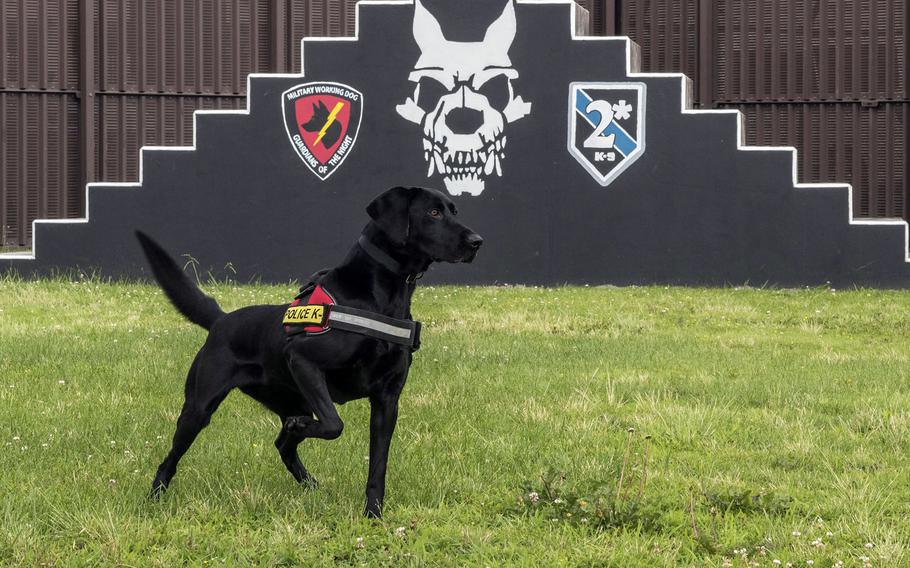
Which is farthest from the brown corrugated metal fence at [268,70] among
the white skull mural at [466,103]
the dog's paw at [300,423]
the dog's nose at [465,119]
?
the dog's paw at [300,423]

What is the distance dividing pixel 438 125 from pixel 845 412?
1054 cm

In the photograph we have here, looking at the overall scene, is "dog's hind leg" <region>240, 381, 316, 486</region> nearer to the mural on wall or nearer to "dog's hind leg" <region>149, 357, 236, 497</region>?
"dog's hind leg" <region>149, 357, 236, 497</region>

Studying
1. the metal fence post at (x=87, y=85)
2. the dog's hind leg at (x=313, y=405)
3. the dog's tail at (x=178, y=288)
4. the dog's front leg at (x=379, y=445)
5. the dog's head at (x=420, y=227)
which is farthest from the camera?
the metal fence post at (x=87, y=85)

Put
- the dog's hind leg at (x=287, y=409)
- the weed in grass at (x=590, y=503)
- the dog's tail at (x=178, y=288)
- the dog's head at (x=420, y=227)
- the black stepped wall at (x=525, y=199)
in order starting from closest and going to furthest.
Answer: the weed in grass at (x=590, y=503) < the dog's head at (x=420, y=227) < the dog's hind leg at (x=287, y=409) < the dog's tail at (x=178, y=288) < the black stepped wall at (x=525, y=199)

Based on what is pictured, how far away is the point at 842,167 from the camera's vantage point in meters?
19.0

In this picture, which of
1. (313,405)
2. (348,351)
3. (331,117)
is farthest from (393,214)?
(331,117)

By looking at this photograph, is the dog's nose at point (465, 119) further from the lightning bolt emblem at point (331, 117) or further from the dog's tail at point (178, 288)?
the dog's tail at point (178, 288)

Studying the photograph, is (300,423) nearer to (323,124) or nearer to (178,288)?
(178,288)

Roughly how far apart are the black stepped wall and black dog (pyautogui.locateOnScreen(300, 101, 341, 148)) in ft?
1.20

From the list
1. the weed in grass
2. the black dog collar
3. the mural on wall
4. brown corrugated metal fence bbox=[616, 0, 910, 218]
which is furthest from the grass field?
brown corrugated metal fence bbox=[616, 0, 910, 218]

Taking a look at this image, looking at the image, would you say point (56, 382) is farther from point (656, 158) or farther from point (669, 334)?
point (656, 158)

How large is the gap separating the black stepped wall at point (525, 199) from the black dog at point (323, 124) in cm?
37

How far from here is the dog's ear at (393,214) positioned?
5.14 metres

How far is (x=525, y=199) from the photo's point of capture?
16.9 meters
